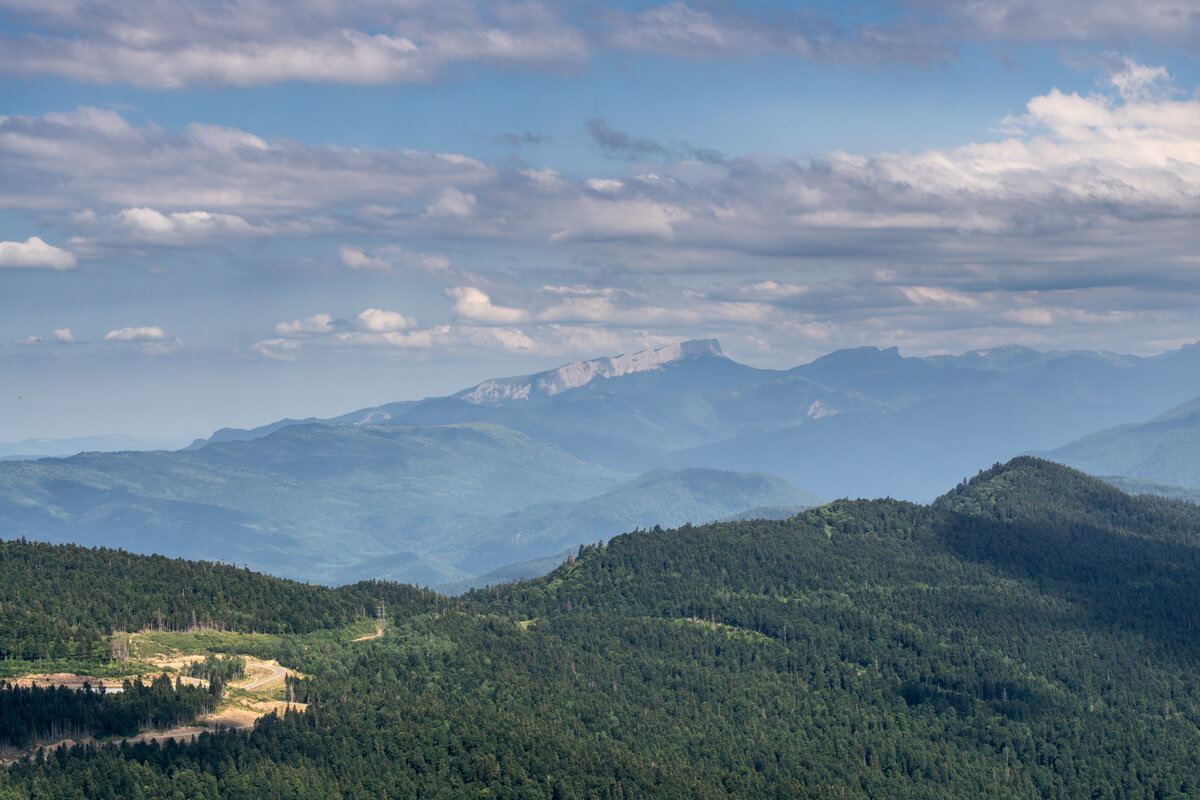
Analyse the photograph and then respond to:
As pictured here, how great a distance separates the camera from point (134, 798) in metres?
200

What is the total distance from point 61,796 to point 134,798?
11287 millimetres

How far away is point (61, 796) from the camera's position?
7805 inches
